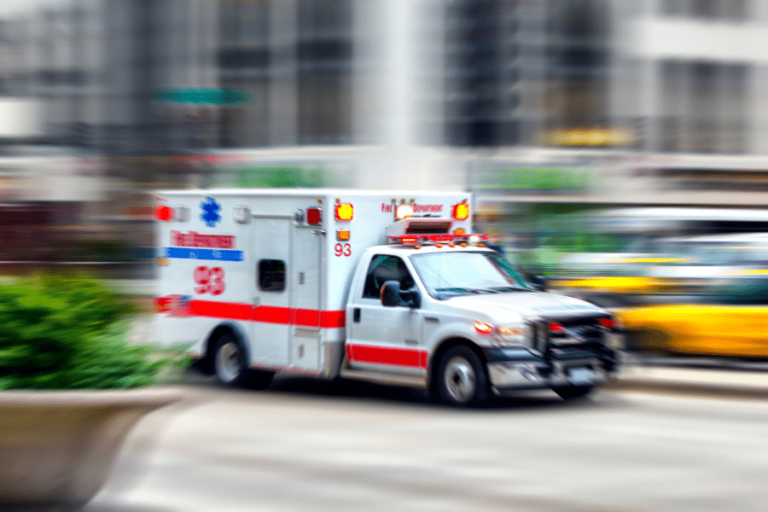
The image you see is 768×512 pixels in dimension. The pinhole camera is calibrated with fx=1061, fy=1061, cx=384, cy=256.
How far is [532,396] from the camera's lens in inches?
465

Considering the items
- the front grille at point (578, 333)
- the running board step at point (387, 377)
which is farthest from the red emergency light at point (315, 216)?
the front grille at point (578, 333)

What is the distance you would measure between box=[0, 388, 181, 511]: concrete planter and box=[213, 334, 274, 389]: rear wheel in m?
6.61

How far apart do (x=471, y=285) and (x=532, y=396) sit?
156 centimetres

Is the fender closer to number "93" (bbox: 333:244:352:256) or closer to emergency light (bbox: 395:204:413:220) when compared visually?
number "93" (bbox: 333:244:352:256)

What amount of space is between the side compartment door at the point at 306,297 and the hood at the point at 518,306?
1.60 m

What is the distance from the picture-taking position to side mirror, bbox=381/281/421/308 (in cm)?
1091

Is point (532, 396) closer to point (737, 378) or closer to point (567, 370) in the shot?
point (567, 370)

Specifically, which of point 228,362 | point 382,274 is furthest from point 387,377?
point 228,362

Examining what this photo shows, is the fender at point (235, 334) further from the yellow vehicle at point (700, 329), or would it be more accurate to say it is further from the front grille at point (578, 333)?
the yellow vehicle at point (700, 329)

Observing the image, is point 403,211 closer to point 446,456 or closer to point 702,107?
point 446,456

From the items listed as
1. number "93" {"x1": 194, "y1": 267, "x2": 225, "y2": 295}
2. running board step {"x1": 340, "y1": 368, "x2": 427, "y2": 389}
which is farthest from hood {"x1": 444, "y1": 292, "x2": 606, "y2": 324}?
number "93" {"x1": 194, "y1": 267, "x2": 225, "y2": 295}

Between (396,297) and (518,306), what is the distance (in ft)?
4.25

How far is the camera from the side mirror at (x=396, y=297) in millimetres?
10906

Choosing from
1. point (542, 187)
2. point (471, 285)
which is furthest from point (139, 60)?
point (471, 285)
